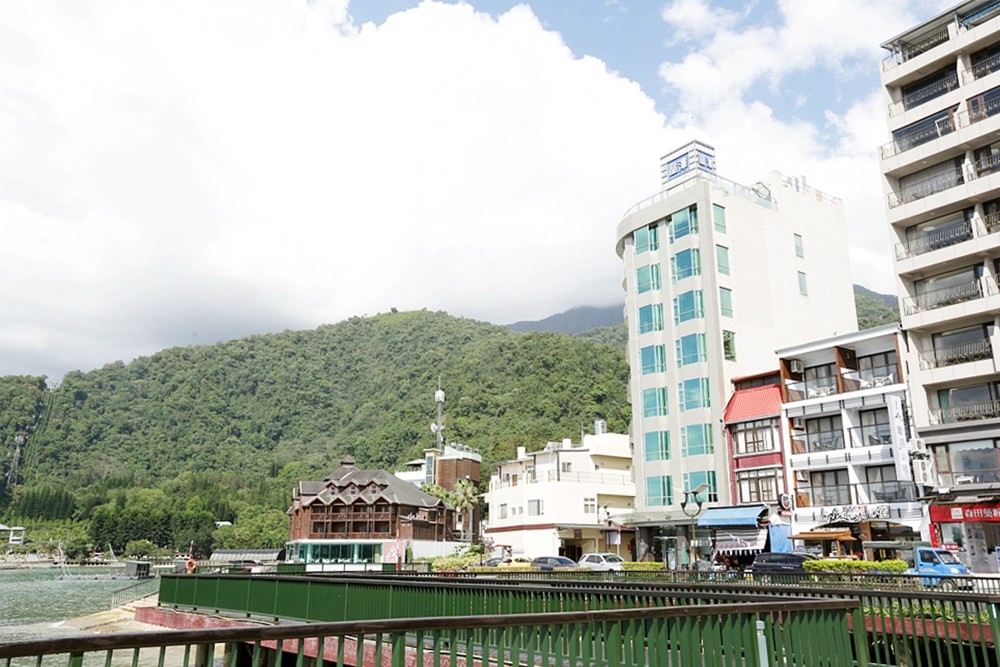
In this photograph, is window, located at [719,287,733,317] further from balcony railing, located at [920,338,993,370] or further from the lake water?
the lake water

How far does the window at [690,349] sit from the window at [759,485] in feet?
29.1

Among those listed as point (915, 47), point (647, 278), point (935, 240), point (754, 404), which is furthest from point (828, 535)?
point (915, 47)

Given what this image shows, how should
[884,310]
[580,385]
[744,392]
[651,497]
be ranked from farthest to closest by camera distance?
[580,385]
[884,310]
[651,497]
[744,392]

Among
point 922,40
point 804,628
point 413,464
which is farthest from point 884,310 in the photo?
point 804,628

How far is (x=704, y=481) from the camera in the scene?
51.5m

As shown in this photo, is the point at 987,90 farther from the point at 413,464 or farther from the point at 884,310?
the point at 413,464

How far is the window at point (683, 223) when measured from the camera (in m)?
56.2

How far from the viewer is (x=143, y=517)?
153 metres

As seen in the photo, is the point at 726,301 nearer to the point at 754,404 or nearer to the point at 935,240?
the point at 754,404

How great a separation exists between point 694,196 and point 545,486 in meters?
29.5

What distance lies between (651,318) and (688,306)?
3.53 m

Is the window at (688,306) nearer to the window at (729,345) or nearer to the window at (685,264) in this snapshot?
the window at (685,264)

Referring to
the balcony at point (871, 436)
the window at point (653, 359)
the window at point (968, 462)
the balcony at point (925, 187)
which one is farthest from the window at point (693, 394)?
the balcony at point (925, 187)

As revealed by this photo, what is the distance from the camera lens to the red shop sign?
34312 mm
